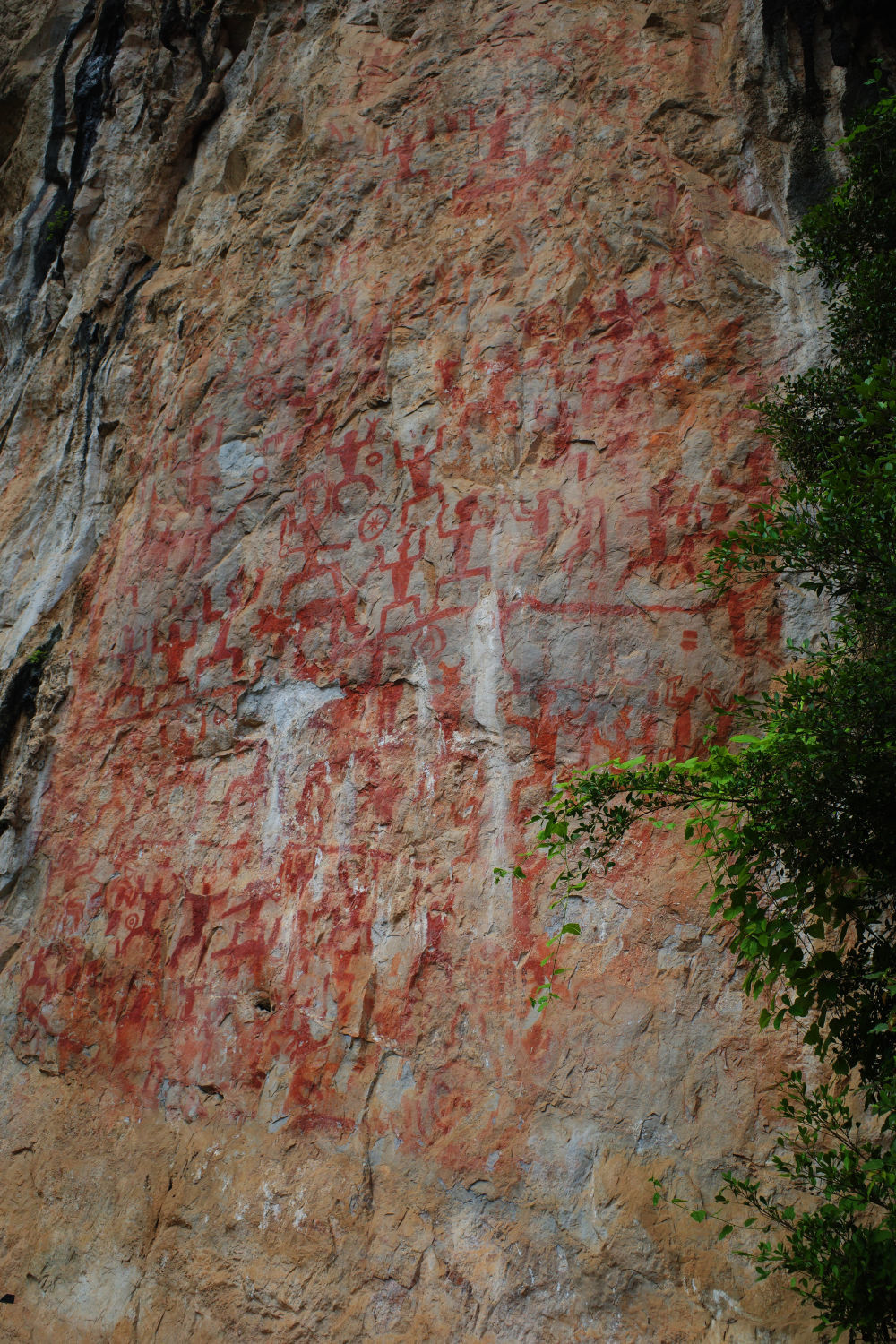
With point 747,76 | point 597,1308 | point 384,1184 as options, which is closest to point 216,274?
point 747,76

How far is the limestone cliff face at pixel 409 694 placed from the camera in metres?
3.95

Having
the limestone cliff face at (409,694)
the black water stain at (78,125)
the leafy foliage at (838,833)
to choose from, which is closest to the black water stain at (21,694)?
the limestone cliff face at (409,694)

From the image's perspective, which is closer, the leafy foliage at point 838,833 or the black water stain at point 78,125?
the leafy foliage at point 838,833

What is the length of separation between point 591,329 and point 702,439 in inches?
36.8

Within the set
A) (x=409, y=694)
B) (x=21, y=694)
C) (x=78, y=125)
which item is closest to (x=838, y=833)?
(x=409, y=694)

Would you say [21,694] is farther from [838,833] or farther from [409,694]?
[838,833]

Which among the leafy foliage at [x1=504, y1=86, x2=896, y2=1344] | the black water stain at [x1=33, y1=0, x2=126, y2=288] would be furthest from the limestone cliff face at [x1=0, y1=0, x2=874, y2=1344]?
the black water stain at [x1=33, y1=0, x2=126, y2=288]

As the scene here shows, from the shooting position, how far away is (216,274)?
6973 mm

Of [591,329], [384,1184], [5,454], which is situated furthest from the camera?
[5,454]

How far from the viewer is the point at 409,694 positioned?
5.00 m

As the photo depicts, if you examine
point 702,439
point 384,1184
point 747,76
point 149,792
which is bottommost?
point 384,1184

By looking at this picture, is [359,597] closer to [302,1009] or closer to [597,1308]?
[302,1009]

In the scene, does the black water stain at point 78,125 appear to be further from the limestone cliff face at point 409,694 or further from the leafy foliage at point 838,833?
the leafy foliage at point 838,833

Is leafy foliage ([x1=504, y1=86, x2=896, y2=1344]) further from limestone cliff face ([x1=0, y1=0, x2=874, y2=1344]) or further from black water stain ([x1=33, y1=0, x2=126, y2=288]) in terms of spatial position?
black water stain ([x1=33, y1=0, x2=126, y2=288])
